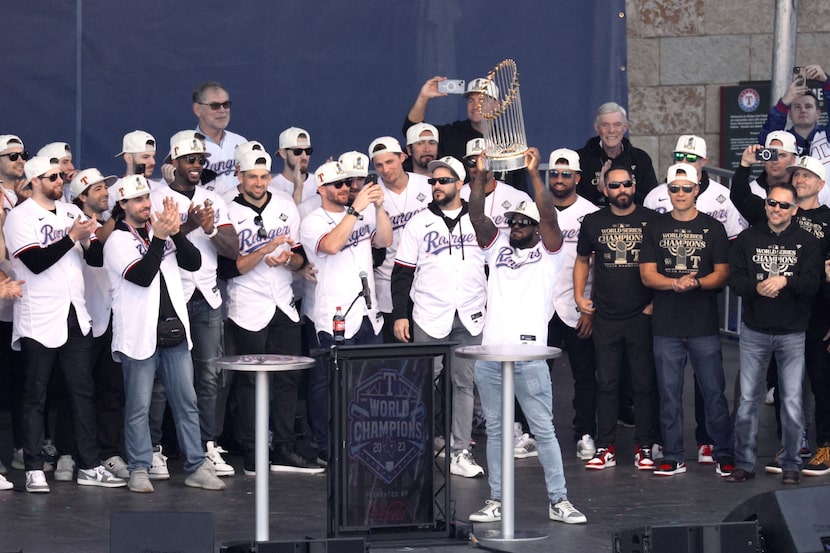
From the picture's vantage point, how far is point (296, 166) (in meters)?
10.8

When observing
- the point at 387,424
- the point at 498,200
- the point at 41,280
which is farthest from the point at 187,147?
the point at 387,424

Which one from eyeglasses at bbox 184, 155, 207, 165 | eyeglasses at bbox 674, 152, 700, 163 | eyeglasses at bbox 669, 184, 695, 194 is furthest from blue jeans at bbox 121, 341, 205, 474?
eyeglasses at bbox 674, 152, 700, 163

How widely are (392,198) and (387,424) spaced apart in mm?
2649

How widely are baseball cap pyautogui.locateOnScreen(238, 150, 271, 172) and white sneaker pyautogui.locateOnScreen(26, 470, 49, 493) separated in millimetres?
2224

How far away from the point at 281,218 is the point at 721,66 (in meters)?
5.65

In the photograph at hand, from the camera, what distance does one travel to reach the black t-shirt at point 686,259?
1001 cm

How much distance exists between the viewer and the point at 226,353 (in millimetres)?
10297

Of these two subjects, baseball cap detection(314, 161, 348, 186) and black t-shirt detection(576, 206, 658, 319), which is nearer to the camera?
baseball cap detection(314, 161, 348, 186)

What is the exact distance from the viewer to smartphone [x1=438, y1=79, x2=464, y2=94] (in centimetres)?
1101

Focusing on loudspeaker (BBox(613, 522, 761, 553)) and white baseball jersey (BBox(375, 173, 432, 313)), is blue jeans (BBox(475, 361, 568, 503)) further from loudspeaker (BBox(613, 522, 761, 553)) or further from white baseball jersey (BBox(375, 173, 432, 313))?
white baseball jersey (BBox(375, 173, 432, 313))

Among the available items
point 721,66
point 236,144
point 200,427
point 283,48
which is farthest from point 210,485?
point 721,66

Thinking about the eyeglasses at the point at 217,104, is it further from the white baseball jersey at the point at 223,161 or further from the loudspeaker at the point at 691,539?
the loudspeaker at the point at 691,539

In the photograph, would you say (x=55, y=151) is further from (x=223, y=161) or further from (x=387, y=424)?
(x=387, y=424)

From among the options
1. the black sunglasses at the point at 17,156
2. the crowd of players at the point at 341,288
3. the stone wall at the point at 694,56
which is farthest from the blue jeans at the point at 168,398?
the stone wall at the point at 694,56
